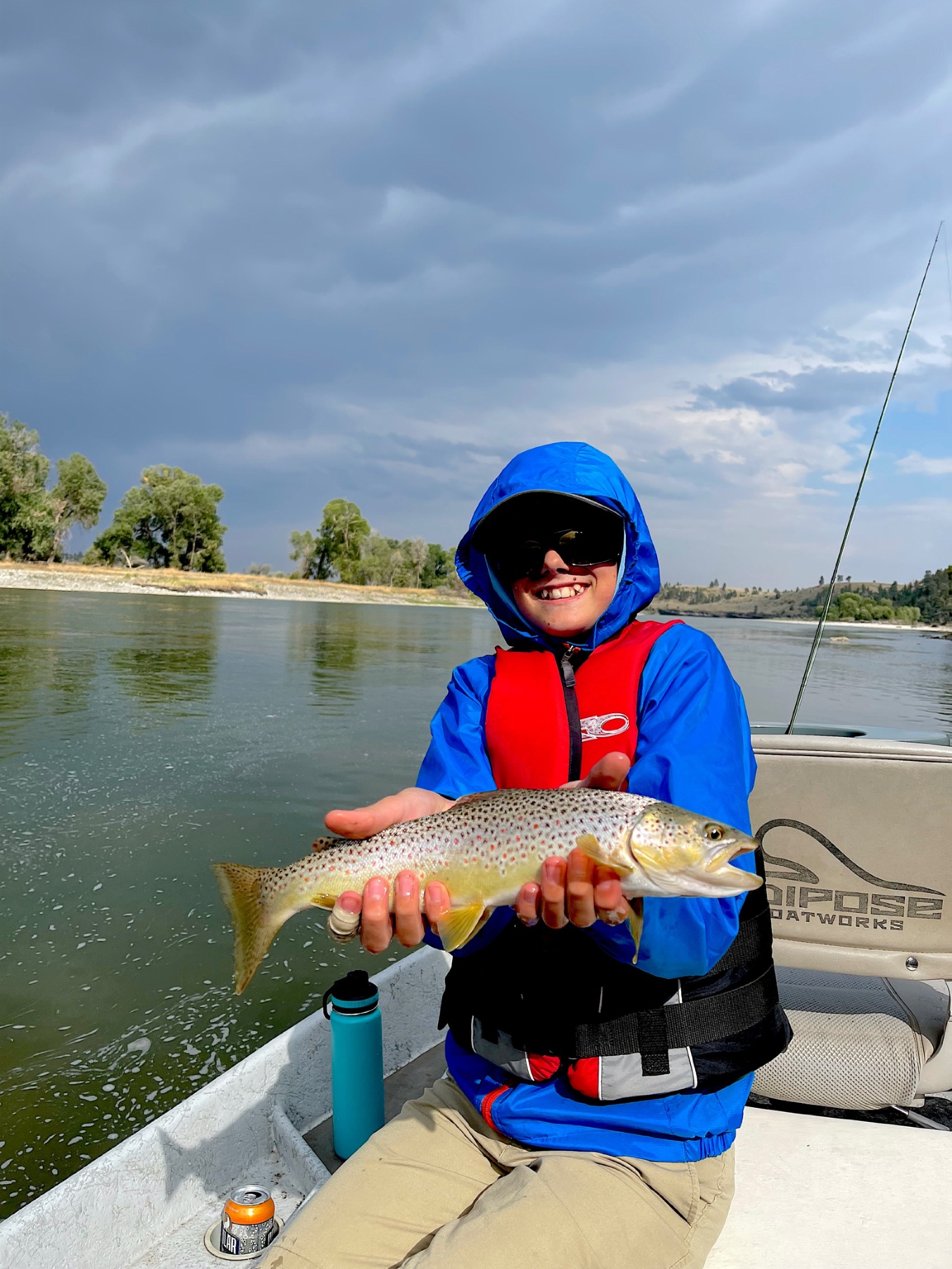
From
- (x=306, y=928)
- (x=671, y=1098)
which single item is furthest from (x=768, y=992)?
(x=306, y=928)

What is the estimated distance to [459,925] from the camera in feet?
8.07

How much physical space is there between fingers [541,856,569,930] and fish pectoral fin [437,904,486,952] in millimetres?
223

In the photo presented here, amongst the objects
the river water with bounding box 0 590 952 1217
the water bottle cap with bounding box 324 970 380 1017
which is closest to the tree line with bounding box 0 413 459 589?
the river water with bounding box 0 590 952 1217

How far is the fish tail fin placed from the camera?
2.60 meters

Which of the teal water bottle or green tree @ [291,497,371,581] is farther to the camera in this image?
green tree @ [291,497,371,581]

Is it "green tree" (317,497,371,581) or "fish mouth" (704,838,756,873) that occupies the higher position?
"green tree" (317,497,371,581)

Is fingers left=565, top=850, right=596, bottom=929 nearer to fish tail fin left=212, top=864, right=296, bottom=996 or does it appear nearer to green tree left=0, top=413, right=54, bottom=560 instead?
fish tail fin left=212, top=864, right=296, bottom=996

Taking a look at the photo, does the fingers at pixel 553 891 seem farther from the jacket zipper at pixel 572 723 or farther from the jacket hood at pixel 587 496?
the jacket hood at pixel 587 496

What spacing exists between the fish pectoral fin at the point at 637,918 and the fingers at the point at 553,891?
0.19 metres

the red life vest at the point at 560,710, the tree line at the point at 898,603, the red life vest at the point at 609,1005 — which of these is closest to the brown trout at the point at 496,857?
the red life vest at the point at 609,1005

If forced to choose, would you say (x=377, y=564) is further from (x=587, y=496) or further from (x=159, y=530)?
(x=587, y=496)

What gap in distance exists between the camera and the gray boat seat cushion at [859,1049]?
132 inches

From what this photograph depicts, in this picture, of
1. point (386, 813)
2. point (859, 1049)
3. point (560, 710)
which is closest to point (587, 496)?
point (560, 710)

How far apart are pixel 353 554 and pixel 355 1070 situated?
117746mm
